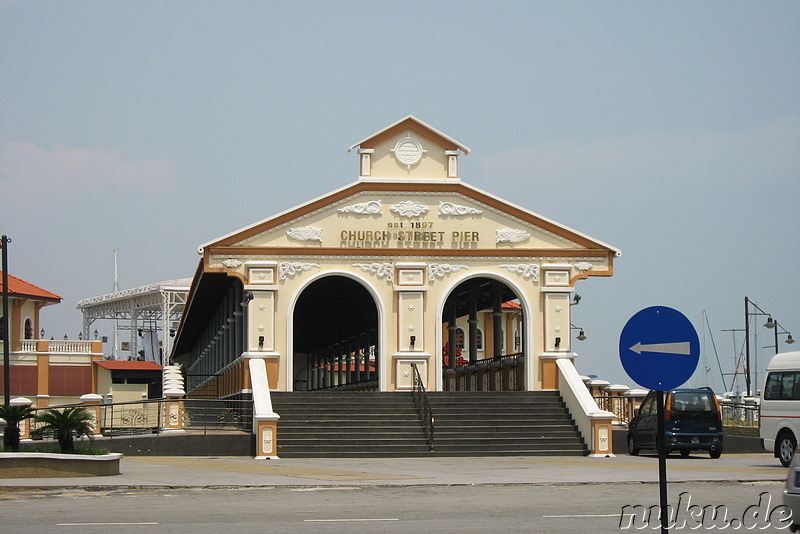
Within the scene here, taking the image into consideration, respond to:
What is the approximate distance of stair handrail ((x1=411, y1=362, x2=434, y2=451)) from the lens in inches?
1131

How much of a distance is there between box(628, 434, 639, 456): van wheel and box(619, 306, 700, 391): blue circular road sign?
794 inches

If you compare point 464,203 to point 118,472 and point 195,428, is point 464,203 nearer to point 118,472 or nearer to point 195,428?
point 195,428

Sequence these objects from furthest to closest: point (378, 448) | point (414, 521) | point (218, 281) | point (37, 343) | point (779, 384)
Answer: point (37, 343) → point (218, 281) → point (378, 448) → point (779, 384) → point (414, 521)

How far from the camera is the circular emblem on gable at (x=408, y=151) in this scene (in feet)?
111

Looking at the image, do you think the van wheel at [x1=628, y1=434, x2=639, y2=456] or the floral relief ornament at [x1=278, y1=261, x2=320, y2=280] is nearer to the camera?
the van wheel at [x1=628, y1=434, x2=639, y2=456]

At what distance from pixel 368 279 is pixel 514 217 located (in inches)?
173

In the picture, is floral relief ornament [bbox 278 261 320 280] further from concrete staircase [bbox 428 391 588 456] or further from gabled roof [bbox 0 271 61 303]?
gabled roof [bbox 0 271 61 303]

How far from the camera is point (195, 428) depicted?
30188 millimetres

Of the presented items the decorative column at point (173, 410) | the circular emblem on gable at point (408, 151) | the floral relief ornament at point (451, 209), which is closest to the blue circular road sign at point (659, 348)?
the decorative column at point (173, 410)

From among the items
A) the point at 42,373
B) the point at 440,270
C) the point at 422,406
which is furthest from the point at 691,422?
the point at 42,373

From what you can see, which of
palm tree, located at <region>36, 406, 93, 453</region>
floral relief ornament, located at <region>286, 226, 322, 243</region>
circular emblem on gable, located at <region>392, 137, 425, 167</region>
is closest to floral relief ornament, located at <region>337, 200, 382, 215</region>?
floral relief ornament, located at <region>286, 226, 322, 243</region>

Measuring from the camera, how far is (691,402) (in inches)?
1110

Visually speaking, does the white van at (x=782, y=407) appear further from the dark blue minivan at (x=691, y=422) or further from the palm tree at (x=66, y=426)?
the palm tree at (x=66, y=426)

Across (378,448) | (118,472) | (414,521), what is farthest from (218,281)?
(414,521)
